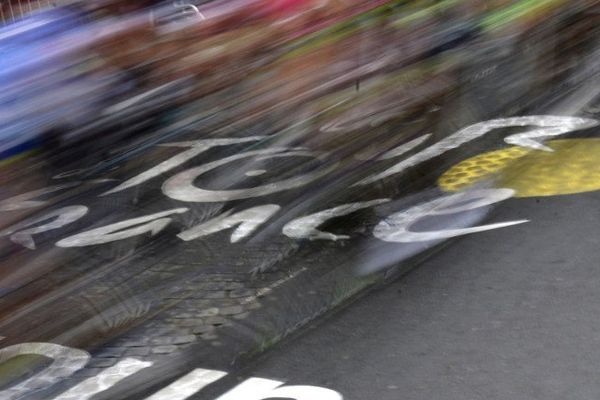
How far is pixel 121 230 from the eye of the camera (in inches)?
199

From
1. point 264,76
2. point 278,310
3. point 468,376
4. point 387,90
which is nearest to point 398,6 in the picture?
point 387,90

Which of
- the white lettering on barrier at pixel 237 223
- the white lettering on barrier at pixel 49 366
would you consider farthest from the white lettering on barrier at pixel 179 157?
the white lettering on barrier at pixel 49 366

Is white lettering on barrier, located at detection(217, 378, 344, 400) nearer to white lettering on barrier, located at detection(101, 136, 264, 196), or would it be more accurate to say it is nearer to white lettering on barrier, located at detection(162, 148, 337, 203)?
white lettering on barrier, located at detection(101, 136, 264, 196)

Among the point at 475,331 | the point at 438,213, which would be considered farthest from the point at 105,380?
the point at 438,213

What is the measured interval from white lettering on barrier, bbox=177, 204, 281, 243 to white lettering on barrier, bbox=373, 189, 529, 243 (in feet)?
2.05

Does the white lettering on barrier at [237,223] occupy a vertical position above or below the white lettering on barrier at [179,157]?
below

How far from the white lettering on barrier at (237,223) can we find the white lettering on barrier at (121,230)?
0.12 metres

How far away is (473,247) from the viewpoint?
5.68 m

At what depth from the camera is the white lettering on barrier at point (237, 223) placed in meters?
5.43

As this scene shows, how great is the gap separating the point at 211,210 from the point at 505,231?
1.51 metres

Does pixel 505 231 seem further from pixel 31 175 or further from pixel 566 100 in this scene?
pixel 31 175

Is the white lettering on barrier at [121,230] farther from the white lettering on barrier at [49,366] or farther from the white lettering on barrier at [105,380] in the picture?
the white lettering on barrier at [105,380]

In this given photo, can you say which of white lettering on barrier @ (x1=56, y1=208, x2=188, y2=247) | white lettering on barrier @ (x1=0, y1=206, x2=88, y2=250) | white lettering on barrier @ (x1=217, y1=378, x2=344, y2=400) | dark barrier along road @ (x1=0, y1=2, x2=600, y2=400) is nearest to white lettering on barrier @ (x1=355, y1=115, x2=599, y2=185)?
dark barrier along road @ (x1=0, y1=2, x2=600, y2=400)

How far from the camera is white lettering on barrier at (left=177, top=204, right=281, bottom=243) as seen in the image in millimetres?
5426
